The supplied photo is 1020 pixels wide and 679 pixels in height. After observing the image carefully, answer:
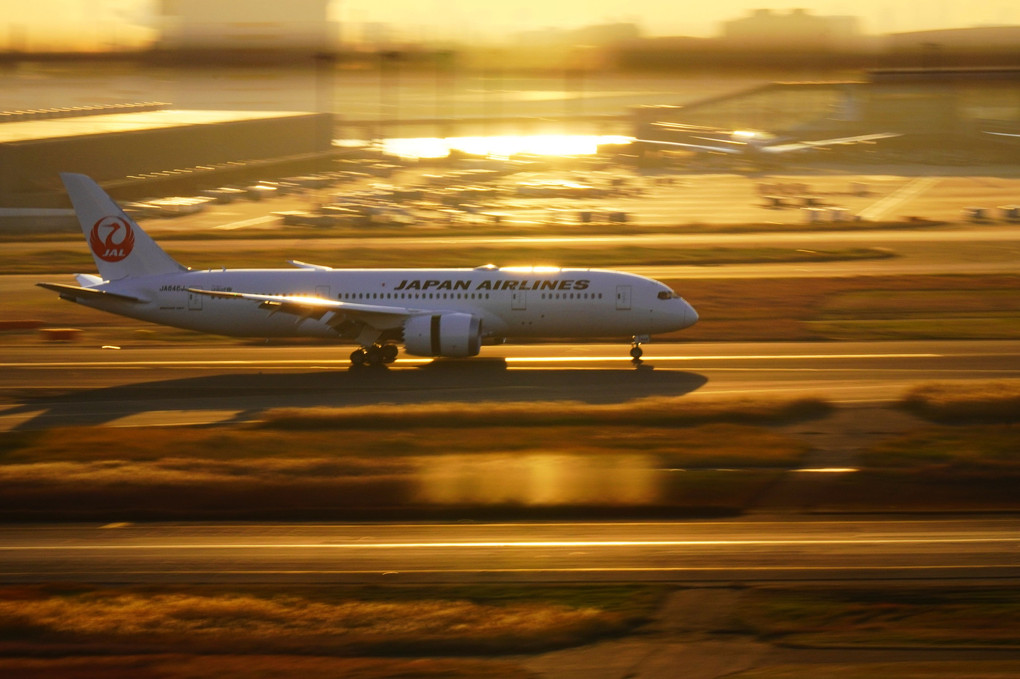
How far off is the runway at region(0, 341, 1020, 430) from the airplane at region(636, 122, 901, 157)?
10535cm

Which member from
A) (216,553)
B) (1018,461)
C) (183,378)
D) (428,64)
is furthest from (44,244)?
(1018,461)

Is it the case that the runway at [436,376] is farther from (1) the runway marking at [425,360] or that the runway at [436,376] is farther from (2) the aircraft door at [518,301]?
(2) the aircraft door at [518,301]

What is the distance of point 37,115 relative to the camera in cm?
12975

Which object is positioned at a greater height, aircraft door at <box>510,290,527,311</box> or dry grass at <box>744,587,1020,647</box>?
aircraft door at <box>510,290,527,311</box>

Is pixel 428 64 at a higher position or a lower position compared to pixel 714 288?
higher

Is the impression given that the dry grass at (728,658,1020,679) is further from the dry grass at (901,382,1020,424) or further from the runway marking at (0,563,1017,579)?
the dry grass at (901,382,1020,424)

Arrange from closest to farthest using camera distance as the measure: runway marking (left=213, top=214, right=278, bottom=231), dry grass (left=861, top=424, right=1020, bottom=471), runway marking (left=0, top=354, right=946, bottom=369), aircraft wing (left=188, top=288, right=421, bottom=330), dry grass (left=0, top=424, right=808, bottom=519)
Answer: dry grass (left=0, top=424, right=808, bottom=519) < dry grass (left=861, top=424, right=1020, bottom=471) < aircraft wing (left=188, top=288, right=421, bottom=330) < runway marking (left=0, top=354, right=946, bottom=369) < runway marking (left=213, top=214, right=278, bottom=231)

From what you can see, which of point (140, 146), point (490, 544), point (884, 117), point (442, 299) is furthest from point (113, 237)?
point (884, 117)

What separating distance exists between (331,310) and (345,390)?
13.5 feet

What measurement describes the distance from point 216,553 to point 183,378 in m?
21.0

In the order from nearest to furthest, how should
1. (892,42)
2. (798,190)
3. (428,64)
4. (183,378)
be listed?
(183,378)
(892,42)
(428,64)
(798,190)

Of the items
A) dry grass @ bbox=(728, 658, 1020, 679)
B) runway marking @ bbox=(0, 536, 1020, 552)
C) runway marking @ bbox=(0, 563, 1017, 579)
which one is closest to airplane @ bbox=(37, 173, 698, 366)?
runway marking @ bbox=(0, 536, 1020, 552)

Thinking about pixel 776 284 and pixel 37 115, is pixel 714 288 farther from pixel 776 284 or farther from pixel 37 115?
pixel 37 115

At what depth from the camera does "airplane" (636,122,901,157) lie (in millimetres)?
146125
